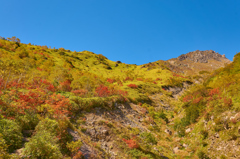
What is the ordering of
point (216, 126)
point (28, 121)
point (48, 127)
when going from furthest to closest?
point (216, 126) < point (28, 121) < point (48, 127)

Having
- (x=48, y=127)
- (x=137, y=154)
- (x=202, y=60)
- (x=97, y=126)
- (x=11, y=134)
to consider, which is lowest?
(x=137, y=154)

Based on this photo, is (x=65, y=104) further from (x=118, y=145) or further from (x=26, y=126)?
(x=118, y=145)

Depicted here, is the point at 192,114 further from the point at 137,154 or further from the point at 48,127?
the point at 48,127

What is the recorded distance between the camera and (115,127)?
18.0 m

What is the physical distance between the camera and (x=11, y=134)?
28.2 feet

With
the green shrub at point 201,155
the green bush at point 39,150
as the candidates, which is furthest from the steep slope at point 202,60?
the green bush at point 39,150

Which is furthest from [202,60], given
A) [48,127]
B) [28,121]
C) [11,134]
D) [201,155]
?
[11,134]

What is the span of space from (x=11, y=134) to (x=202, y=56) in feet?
687

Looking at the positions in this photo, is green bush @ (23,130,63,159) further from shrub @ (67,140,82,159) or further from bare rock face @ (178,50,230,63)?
bare rock face @ (178,50,230,63)

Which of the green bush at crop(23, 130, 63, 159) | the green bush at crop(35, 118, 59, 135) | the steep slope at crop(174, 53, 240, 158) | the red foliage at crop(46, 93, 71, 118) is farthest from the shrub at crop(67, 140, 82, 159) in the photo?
the steep slope at crop(174, 53, 240, 158)

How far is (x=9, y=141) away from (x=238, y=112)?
2212 cm

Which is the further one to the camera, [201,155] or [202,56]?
[202,56]

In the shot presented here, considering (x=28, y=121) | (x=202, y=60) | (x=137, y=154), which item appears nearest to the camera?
(x=28, y=121)

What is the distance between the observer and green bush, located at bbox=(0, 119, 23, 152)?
820 cm
